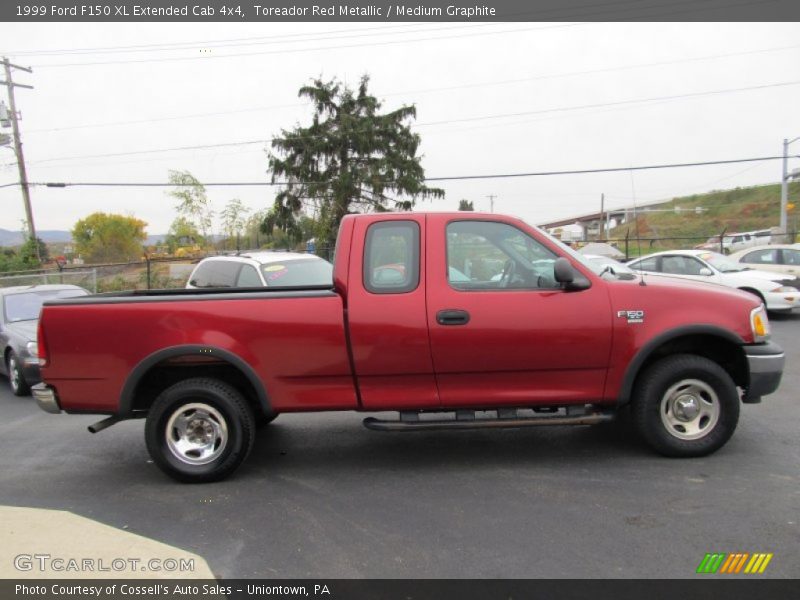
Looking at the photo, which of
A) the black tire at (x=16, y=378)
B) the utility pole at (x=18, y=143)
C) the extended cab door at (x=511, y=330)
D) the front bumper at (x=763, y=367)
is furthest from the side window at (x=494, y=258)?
the utility pole at (x=18, y=143)

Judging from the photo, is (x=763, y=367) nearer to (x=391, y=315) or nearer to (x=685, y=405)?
(x=685, y=405)

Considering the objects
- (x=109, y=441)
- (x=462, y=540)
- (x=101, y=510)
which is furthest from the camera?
(x=109, y=441)

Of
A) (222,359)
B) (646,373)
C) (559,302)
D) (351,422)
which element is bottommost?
(351,422)

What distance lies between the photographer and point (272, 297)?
14.6 feet

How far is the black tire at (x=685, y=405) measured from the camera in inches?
177

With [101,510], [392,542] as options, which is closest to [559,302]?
[392,542]

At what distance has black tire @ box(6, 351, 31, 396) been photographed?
8.18 metres

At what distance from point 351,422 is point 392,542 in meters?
2.66

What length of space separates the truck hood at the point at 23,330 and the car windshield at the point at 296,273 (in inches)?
131

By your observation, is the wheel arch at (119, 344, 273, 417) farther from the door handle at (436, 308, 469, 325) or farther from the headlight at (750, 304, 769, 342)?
the headlight at (750, 304, 769, 342)

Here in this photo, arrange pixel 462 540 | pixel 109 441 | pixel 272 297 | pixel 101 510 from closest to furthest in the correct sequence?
pixel 462 540
pixel 101 510
pixel 272 297
pixel 109 441

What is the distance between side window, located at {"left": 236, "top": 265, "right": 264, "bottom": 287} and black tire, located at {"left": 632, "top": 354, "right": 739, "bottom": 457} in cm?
601

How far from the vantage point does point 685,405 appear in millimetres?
4555

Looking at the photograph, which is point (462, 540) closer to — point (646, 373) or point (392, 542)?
point (392, 542)
